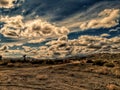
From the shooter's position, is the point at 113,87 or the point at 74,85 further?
the point at 74,85

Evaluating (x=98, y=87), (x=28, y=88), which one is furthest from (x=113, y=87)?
(x=28, y=88)

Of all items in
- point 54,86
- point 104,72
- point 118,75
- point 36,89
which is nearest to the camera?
point 36,89

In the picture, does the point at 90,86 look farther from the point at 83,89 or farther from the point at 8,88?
the point at 8,88

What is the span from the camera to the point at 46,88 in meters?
28.6

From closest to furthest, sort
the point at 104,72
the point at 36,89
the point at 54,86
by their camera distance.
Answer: the point at 36,89, the point at 54,86, the point at 104,72

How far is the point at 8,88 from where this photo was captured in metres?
28.4

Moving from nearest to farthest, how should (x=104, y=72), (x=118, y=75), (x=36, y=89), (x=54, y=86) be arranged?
(x=36, y=89) → (x=54, y=86) → (x=118, y=75) → (x=104, y=72)

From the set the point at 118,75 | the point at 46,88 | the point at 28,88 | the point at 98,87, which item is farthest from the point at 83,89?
the point at 118,75

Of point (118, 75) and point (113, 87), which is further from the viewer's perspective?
point (118, 75)

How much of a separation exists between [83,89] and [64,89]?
81.5 inches

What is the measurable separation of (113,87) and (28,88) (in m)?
8.85

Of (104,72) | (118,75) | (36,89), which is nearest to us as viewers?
(36,89)

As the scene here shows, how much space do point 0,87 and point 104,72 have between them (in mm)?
20253

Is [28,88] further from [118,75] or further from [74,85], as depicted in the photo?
[118,75]
